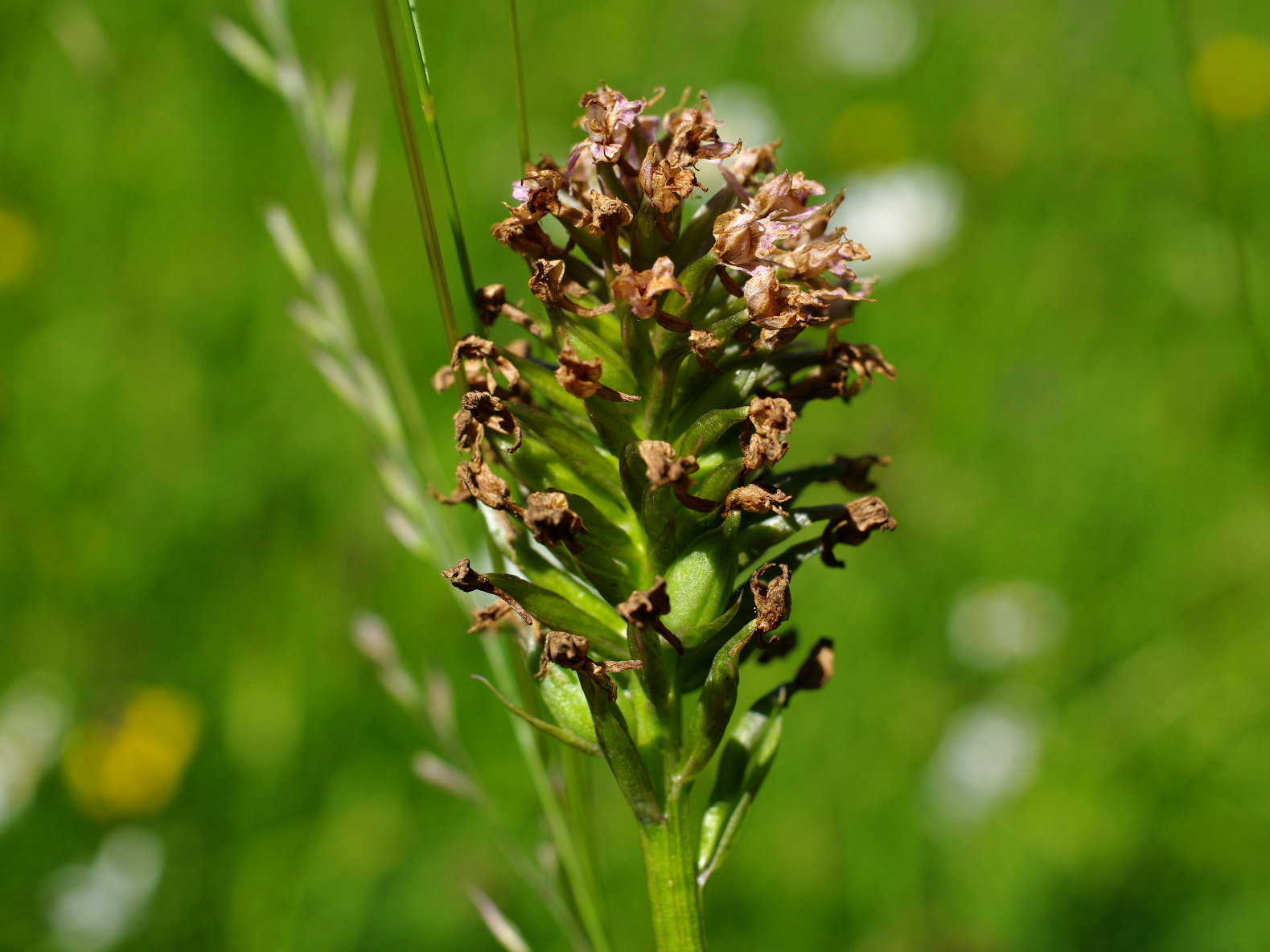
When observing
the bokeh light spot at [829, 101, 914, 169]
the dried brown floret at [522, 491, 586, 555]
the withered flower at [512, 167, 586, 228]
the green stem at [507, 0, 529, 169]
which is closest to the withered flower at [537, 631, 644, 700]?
the dried brown floret at [522, 491, 586, 555]

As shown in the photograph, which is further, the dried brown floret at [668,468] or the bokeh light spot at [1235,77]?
the bokeh light spot at [1235,77]

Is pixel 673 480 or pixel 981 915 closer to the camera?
pixel 673 480

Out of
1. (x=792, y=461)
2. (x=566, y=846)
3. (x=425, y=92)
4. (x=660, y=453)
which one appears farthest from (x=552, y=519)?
(x=792, y=461)

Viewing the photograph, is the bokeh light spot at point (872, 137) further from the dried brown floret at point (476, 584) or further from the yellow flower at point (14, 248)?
the dried brown floret at point (476, 584)

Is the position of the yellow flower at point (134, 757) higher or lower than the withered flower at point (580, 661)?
higher

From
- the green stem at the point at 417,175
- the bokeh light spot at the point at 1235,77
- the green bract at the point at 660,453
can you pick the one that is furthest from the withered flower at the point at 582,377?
the bokeh light spot at the point at 1235,77

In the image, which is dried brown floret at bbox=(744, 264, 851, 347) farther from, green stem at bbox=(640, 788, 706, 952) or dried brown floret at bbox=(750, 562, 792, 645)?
green stem at bbox=(640, 788, 706, 952)

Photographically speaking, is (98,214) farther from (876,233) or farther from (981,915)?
(981,915)

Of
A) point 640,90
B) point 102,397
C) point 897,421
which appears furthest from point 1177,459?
point 102,397
